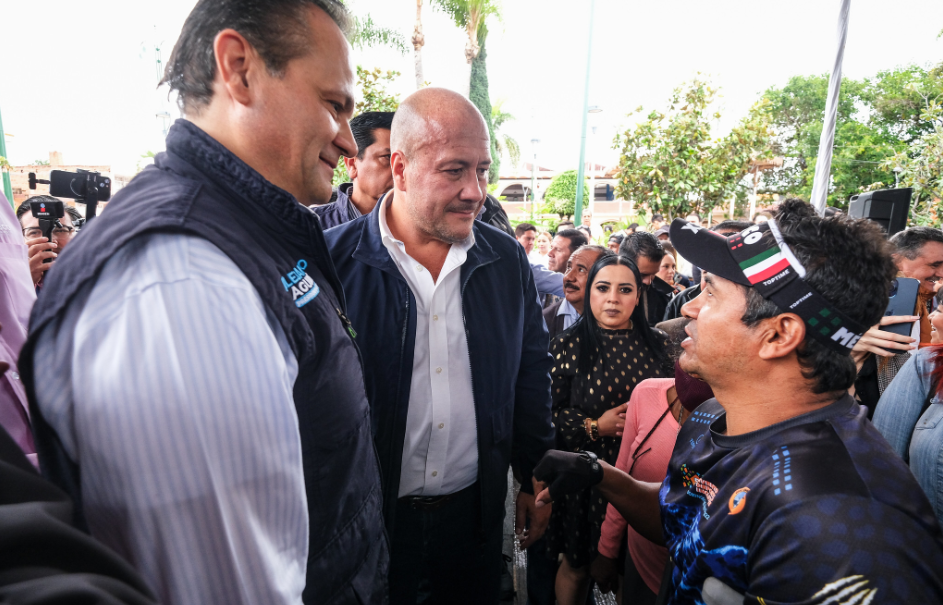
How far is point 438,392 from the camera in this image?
7.38ft

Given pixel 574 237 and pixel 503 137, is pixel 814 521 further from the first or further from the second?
pixel 503 137

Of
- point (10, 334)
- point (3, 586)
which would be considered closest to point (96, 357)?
point (3, 586)

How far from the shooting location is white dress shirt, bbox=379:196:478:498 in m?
2.24

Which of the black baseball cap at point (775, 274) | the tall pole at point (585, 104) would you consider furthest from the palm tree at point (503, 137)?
the black baseball cap at point (775, 274)

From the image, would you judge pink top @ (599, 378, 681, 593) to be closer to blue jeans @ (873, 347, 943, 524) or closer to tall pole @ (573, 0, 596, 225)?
blue jeans @ (873, 347, 943, 524)

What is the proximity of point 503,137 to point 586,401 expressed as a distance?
32255mm

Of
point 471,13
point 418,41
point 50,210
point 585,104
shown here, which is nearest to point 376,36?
point 418,41

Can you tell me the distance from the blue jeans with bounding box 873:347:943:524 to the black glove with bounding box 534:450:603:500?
1.48 meters

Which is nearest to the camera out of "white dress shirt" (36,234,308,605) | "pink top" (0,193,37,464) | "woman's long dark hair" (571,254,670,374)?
"white dress shirt" (36,234,308,605)

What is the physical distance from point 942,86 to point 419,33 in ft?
67.7

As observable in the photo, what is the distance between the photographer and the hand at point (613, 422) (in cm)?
317

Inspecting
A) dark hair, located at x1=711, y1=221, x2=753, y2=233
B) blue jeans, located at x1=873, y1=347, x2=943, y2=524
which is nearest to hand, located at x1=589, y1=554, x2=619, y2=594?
blue jeans, located at x1=873, y1=347, x2=943, y2=524

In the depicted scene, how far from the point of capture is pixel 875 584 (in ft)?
3.69

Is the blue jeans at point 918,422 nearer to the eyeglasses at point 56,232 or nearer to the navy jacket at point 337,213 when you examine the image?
the navy jacket at point 337,213
